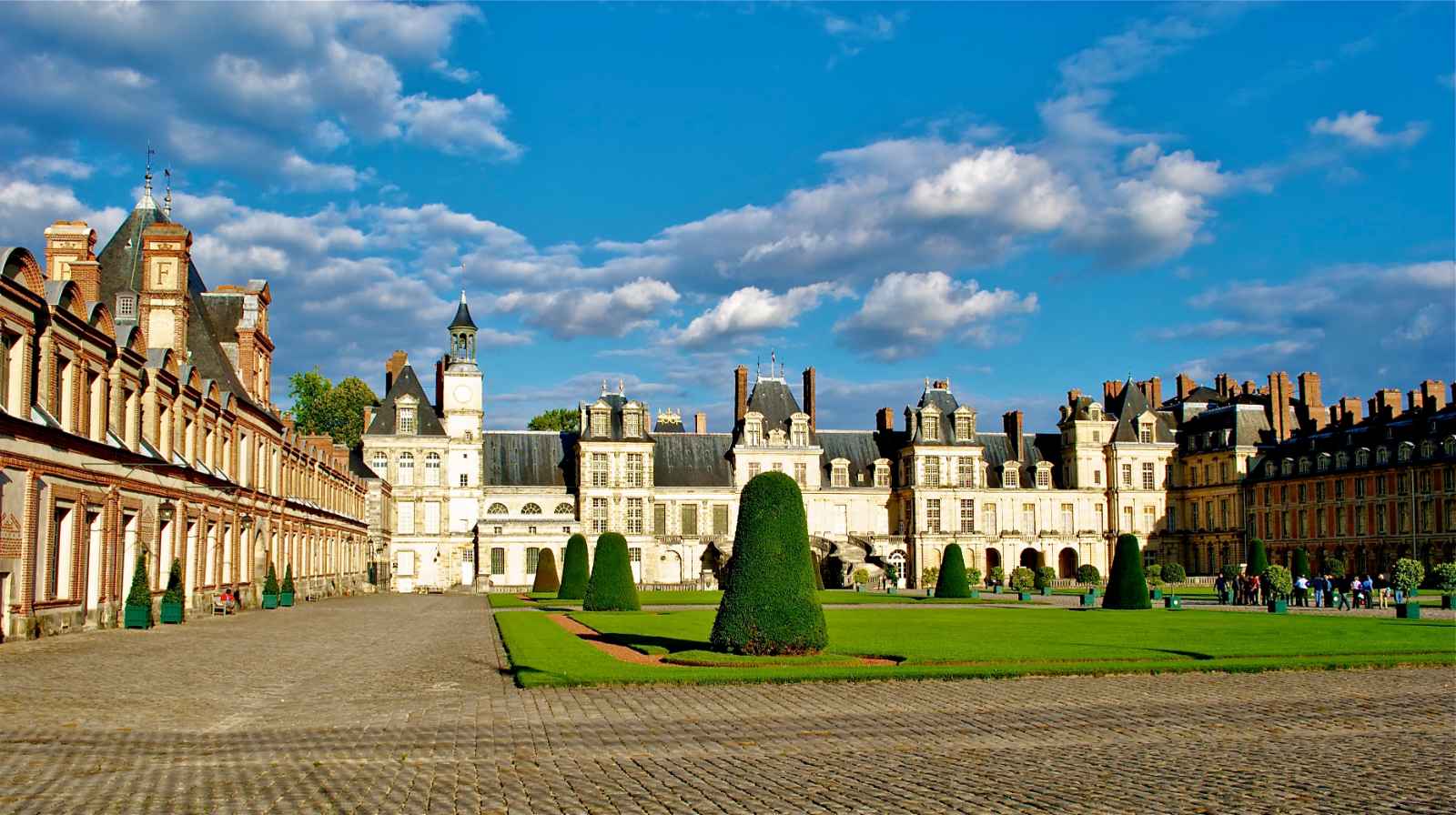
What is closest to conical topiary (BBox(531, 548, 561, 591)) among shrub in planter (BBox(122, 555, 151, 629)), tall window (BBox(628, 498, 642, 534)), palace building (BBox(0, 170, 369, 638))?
palace building (BBox(0, 170, 369, 638))

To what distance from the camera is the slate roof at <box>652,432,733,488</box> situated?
253ft

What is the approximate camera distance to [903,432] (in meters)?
83.9

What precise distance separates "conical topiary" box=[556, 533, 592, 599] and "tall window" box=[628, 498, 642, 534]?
28564 mm

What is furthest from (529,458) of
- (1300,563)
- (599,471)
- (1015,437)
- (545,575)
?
(1300,563)

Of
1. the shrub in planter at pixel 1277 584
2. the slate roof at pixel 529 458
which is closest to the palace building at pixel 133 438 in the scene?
the slate roof at pixel 529 458

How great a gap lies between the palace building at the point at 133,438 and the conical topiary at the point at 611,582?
35.6 ft

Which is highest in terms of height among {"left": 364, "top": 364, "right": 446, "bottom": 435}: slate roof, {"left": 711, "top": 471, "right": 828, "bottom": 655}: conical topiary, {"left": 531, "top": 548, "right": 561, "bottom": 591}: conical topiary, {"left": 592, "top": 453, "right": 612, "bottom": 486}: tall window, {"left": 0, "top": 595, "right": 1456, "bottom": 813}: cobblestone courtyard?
{"left": 364, "top": 364, "right": 446, "bottom": 435}: slate roof

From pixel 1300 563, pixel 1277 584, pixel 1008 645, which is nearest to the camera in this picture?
pixel 1008 645

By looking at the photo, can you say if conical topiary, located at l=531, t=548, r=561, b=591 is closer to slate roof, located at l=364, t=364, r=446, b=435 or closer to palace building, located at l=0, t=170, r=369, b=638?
palace building, located at l=0, t=170, r=369, b=638

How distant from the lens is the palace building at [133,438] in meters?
22.7

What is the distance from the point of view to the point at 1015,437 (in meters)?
84.9

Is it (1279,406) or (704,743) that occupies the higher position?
(1279,406)

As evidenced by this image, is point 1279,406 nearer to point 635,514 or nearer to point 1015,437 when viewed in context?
point 1015,437

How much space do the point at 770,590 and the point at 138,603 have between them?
1588 centimetres
